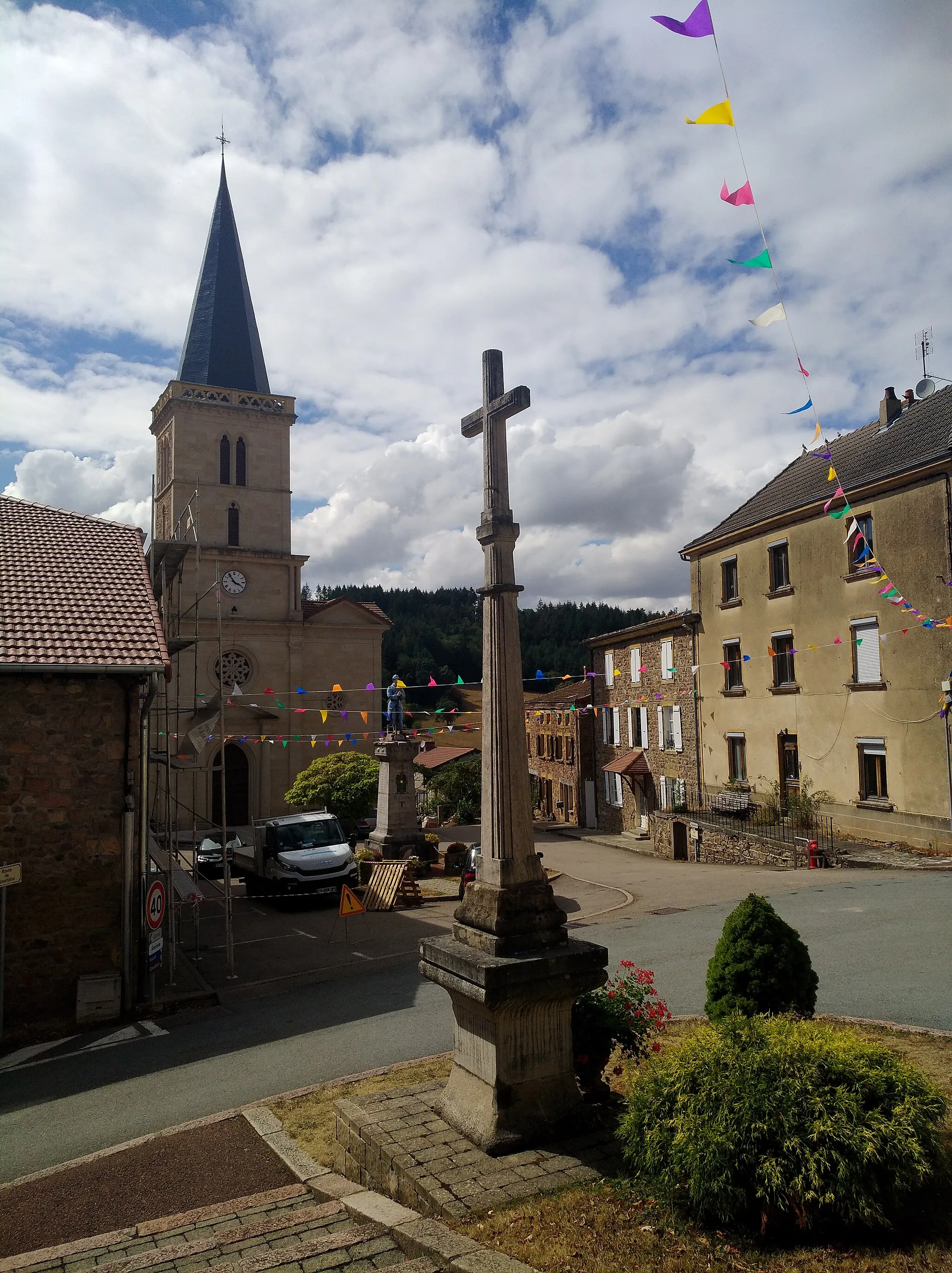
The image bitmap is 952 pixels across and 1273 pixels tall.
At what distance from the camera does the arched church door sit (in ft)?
110

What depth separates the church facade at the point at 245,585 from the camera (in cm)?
3341

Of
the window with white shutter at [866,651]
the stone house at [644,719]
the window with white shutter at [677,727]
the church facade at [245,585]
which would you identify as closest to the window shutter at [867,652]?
the window with white shutter at [866,651]

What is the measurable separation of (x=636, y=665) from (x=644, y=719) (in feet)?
6.29

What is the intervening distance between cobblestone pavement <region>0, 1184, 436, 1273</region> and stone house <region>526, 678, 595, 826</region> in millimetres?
24168

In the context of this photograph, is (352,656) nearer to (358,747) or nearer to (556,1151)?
(358,747)

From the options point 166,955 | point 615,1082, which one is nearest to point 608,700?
point 166,955

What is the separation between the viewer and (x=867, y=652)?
1828 cm

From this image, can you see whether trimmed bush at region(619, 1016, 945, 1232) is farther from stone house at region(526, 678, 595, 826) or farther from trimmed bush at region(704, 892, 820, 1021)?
stone house at region(526, 678, 595, 826)

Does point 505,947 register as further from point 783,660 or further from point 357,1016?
point 783,660

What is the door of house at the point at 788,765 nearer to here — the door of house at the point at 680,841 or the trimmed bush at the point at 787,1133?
the door of house at the point at 680,841

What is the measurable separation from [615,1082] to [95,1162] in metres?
3.67

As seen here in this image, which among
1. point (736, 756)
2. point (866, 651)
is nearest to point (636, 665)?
point (736, 756)

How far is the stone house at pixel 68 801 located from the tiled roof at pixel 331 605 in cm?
2419

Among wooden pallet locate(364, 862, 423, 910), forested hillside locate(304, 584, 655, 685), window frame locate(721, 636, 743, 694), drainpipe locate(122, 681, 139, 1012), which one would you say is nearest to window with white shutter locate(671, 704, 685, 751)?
window frame locate(721, 636, 743, 694)
